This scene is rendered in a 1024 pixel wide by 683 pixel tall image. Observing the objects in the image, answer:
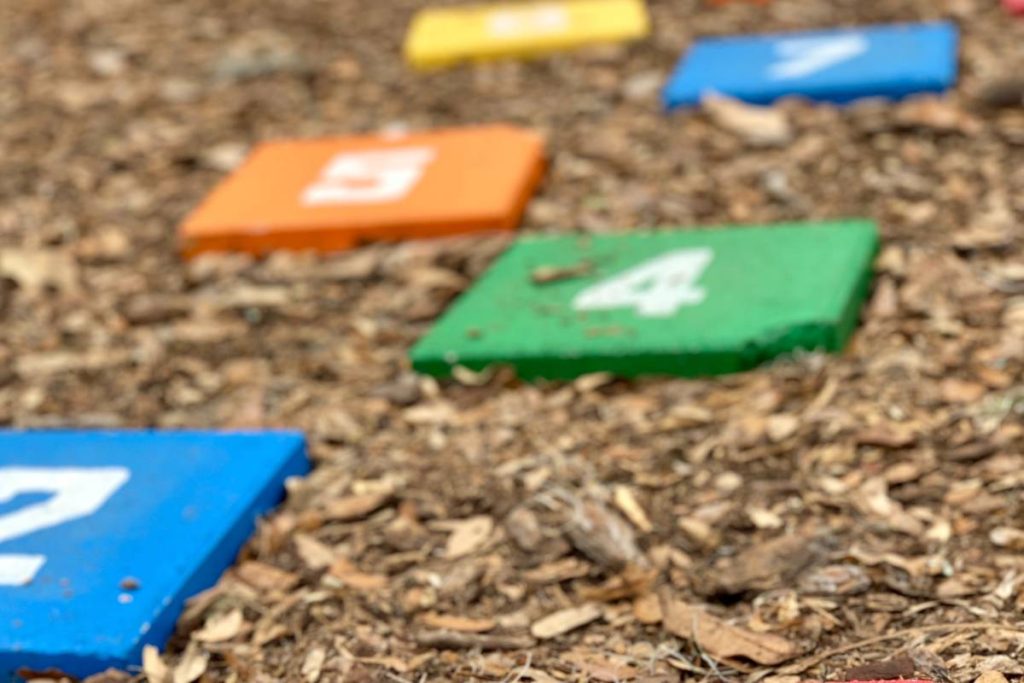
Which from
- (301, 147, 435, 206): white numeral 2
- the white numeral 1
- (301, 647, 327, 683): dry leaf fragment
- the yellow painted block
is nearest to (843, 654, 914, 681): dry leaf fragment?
(301, 647, 327, 683): dry leaf fragment

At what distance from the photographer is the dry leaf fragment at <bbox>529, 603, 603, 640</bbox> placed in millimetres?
2232

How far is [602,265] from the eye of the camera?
3.34 metres

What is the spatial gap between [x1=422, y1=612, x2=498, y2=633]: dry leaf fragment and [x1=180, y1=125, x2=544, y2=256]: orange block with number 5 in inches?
62.6

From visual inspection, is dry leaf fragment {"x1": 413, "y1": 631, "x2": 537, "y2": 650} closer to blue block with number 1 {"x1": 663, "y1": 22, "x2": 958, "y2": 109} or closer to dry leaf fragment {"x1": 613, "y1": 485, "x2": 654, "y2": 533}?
dry leaf fragment {"x1": 613, "y1": 485, "x2": 654, "y2": 533}

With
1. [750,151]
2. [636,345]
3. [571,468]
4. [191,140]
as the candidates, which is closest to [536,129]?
[750,151]

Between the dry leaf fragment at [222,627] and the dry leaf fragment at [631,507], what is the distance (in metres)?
0.64

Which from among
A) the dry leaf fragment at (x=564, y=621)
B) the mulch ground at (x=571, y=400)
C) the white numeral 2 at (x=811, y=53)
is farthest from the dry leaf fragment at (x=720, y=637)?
the white numeral 2 at (x=811, y=53)

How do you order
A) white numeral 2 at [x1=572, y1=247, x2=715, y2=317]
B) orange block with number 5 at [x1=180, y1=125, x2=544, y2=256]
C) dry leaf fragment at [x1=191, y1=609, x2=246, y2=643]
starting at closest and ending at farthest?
dry leaf fragment at [x1=191, y1=609, x2=246, y2=643] → white numeral 2 at [x1=572, y1=247, x2=715, y2=317] → orange block with number 5 at [x1=180, y1=125, x2=544, y2=256]

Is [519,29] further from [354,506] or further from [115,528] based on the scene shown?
[115,528]

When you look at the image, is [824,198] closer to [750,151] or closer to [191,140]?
[750,151]

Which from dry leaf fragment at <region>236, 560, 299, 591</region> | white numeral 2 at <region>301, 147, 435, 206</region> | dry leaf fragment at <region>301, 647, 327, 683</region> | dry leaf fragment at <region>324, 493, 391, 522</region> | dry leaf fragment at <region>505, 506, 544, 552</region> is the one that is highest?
white numeral 2 at <region>301, 147, 435, 206</region>

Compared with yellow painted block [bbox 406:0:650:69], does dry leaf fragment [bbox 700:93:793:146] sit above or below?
below

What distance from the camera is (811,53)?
4633mm

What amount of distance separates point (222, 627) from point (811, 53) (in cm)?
298
